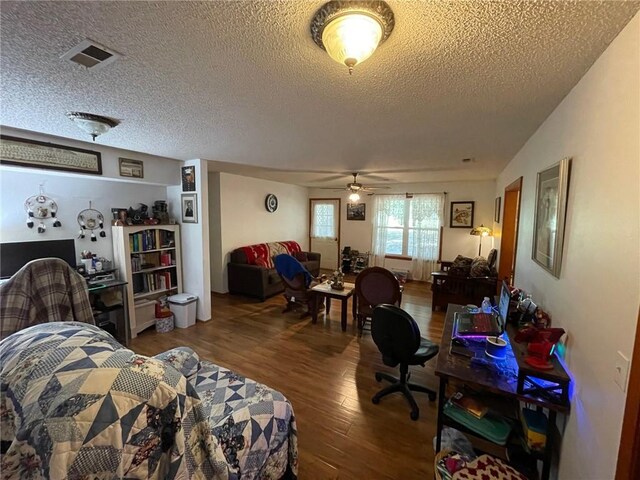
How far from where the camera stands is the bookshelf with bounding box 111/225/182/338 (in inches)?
132

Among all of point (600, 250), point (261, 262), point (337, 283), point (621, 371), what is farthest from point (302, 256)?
point (621, 371)

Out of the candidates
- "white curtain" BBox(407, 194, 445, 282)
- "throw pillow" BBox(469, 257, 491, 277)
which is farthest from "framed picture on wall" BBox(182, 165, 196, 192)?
"white curtain" BBox(407, 194, 445, 282)

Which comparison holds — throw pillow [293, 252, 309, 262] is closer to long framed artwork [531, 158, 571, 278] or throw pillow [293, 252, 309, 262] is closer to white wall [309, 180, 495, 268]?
white wall [309, 180, 495, 268]

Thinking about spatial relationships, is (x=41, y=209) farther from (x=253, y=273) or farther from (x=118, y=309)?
(x=253, y=273)

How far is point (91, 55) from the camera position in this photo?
47.7 inches

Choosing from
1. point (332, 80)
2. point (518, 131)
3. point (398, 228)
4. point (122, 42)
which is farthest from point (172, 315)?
point (398, 228)

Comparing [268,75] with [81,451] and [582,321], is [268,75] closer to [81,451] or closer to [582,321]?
[81,451]

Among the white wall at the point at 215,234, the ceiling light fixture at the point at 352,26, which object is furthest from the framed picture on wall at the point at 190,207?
the ceiling light fixture at the point at 352,26

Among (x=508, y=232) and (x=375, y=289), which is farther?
(x=508, y=232)

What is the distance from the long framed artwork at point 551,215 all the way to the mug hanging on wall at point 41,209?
465 centimetres

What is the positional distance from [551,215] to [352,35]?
5.36ft

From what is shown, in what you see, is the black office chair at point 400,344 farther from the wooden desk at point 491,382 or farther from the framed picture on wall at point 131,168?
the framed picture on wall at point 131,168

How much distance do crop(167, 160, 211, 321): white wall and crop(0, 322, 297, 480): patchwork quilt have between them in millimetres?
2732

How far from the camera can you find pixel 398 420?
2094mm
